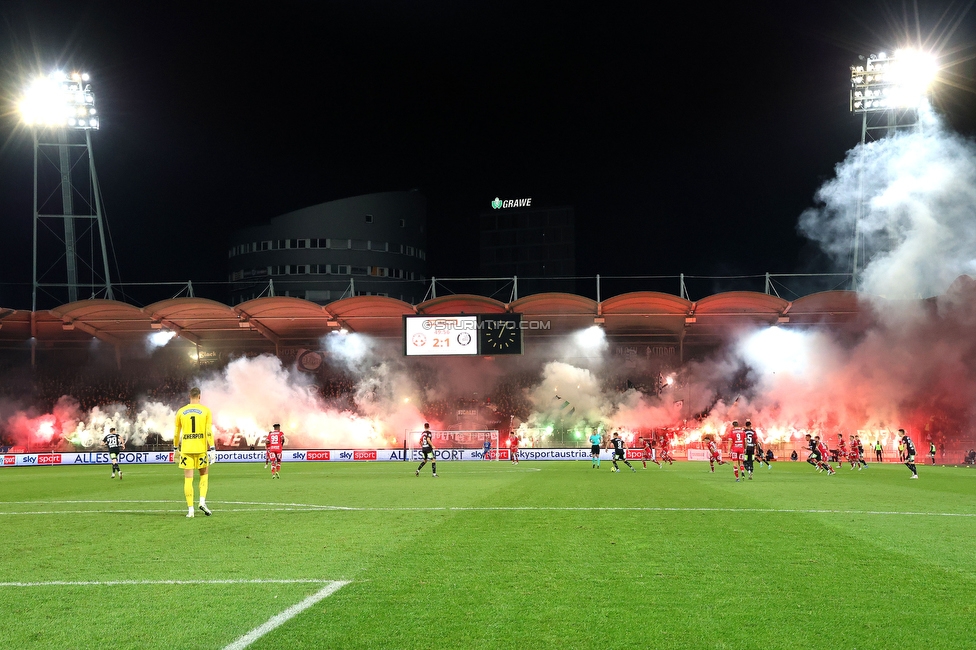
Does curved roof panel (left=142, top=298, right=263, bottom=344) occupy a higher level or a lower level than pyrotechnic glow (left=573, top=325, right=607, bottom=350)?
higher

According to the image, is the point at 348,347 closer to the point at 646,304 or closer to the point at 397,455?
the point at 397,455

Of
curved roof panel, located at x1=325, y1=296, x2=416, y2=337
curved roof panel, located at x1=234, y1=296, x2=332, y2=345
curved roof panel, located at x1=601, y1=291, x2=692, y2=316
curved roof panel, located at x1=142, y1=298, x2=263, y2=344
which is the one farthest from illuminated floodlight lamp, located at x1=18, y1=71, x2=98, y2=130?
curved roof panel, located at x1=601, y1=291, x2=692, y2=316

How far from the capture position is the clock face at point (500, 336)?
4872 centimetres

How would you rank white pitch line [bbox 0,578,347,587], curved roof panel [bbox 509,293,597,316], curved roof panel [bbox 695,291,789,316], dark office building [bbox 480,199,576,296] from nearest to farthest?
white pitch line [bbox 0,578,347,587], curved roof panel [bbox 695,291,789,316], curved roof panel [bbox 509,293,597,316], dark office building [bbox 480,199,576,296]

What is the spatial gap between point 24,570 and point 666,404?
2149 inches

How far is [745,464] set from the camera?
25.2 m

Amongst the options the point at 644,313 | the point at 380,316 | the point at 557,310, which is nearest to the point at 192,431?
the point at 557,310

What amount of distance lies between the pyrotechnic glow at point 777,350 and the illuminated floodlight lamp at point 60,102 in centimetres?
4621

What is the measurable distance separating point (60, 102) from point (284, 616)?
168 ft

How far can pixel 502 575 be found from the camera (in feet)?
25.2

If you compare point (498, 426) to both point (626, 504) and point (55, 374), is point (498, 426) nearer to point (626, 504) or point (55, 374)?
point (55, 374)

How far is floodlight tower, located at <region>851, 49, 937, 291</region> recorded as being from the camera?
148ft

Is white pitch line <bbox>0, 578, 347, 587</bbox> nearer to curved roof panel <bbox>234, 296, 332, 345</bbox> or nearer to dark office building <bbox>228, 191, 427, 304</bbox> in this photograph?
curved roof panel <bbox>234, 296, 332, 345</bbox>

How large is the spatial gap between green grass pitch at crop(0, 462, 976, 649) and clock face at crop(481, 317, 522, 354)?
33469 millimetres
